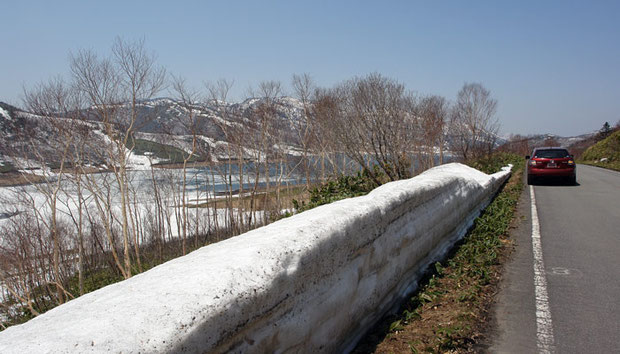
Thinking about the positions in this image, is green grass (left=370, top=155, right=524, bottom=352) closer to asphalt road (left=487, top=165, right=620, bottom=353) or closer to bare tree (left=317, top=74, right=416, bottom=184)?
asphalt road (left=487, top=165, right=620, bottom=353)

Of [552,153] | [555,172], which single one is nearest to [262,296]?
[555,172]

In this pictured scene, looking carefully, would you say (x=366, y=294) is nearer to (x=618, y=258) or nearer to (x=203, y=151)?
(x=618, y=258)

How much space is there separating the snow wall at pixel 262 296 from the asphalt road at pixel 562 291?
1.12m

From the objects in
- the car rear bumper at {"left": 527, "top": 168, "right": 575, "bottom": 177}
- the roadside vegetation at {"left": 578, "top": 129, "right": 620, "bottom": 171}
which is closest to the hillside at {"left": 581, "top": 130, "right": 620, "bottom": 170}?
the roadside vegetation at {"left": 578, "top": 129, "right": 620, "bottom": 171}

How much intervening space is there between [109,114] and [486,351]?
24309 mm

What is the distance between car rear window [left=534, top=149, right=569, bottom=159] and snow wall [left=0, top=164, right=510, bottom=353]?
13946mm

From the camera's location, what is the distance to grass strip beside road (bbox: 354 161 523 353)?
10.9ft

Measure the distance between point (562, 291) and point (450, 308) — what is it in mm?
1473

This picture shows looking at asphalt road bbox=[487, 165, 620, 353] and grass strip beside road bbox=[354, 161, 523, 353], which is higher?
grass strip beside road bbox=[354, 161, 523, 353]

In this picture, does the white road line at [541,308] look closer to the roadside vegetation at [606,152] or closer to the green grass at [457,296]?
the green grass at [457,296]

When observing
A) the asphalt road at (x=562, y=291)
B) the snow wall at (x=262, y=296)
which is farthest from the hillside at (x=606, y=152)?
the snow wall at (x=262, y=296)

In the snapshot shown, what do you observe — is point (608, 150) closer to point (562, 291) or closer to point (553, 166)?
point (553, 166)

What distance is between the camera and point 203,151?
34031mm

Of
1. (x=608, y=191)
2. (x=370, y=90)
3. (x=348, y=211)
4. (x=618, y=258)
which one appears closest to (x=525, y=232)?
(x=618, y=258)
